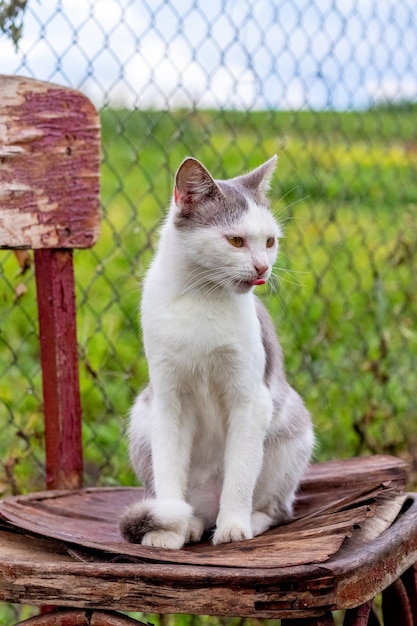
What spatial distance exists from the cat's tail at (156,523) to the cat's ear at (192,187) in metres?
0.54

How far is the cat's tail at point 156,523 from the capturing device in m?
1.66

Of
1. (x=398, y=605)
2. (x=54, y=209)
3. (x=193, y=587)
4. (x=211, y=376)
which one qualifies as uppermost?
(x=54, y=209)

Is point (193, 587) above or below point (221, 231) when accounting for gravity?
below

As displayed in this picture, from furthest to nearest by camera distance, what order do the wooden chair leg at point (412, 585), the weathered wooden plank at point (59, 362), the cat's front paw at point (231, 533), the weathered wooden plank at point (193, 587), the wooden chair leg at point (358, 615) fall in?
1. the weathered wooden plank at point (59, 362)
2. the wooden chair leg at point (412, 585)
3. the cat's front paw at point (231, 533)
4. the wooden chair leg at point (358, 615)
5. the weathered wooden plank at point (193, 587)

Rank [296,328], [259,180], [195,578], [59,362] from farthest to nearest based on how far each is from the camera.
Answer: [296,328]
[59,362]
[259,180]
[195,578]

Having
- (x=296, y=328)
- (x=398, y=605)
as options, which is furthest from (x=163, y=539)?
(x=296, y=328)

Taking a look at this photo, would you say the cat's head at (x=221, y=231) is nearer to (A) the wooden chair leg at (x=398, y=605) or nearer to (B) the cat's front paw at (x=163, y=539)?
(B) the cat's front paw at (x=163, y=539)

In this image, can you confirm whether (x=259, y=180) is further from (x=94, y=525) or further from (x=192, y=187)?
(x=94, y=525)

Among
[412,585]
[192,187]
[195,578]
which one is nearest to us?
[195,578]

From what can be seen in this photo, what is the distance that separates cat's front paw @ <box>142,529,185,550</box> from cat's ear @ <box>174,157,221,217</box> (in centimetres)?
59

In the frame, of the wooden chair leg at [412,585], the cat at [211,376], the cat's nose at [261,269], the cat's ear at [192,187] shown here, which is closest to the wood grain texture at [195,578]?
the cat at [211,376]

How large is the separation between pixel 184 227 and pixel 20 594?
711mm

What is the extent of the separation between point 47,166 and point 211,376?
606 millimetres

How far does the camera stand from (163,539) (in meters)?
1.68
